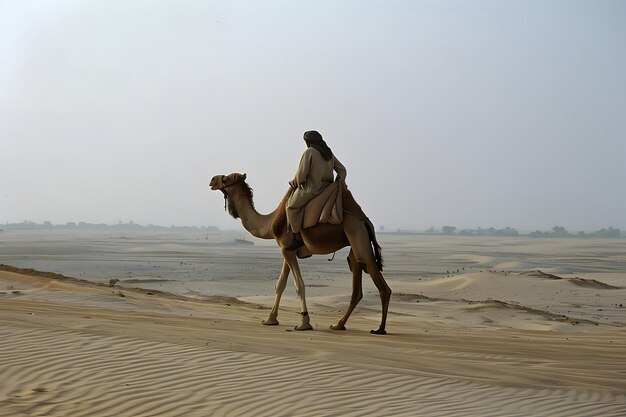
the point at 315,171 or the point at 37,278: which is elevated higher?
the point at 315,171

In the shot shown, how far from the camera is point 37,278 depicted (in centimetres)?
1820

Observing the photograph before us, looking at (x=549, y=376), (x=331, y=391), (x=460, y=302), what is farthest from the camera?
(x=460, y=302)

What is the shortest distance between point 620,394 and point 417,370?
81.3 inches

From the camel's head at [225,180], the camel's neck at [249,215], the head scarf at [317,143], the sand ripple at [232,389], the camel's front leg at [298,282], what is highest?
the head scarf at [317,143]

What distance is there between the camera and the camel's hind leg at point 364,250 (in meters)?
10.7

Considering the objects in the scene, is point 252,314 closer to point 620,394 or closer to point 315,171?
point 315,171

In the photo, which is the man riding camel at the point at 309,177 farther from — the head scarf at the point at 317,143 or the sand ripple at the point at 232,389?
the sand ripple at the point at 232,389

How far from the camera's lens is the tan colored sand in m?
6.81

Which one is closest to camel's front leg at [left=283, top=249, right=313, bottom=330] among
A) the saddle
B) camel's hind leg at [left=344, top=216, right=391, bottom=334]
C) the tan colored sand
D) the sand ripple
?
the tan colored sand

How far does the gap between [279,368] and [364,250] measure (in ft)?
9.93

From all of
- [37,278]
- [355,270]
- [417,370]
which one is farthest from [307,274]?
[417,370]

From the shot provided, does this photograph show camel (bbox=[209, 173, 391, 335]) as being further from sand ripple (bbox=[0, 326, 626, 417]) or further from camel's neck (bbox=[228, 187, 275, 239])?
sand ripple (bbox=[0, 326, 626, 417])

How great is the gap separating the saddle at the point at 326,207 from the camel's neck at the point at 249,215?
1065 mm

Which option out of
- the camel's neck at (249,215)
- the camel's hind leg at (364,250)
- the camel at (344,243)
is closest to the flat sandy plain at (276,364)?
the camel at (344,243)
